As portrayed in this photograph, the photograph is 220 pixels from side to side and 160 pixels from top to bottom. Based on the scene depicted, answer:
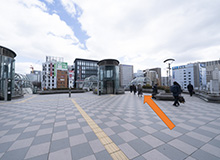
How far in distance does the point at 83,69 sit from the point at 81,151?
65.7 metres

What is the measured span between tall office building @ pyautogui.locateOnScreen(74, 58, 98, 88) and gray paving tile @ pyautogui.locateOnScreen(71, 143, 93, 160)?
61207mm

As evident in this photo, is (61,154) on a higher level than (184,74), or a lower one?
lower

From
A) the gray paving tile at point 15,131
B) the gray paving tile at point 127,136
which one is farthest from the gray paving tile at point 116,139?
the gray paving tile at point 15,131

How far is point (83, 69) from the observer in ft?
213

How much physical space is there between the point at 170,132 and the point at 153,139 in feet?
2.77

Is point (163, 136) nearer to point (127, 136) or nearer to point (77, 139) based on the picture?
point (127, 136)

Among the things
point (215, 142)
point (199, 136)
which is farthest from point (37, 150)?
point (215, 142)

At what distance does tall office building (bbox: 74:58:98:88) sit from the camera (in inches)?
2483

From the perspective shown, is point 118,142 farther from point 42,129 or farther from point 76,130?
point 42,129

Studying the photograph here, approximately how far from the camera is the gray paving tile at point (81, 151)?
2125mm

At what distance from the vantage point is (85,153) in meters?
2.21

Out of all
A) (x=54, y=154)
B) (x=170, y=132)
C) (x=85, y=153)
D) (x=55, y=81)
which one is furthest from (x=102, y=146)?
(x=55, y=81)

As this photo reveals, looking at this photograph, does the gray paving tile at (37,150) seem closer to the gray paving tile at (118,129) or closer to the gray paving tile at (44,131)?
the gray paving tile at (44,131)

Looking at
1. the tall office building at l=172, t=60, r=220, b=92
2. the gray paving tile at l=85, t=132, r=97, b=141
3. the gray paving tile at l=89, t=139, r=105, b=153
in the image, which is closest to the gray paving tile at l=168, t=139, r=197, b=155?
the gray paving tile at l=89, t=139, r=105, b=153
